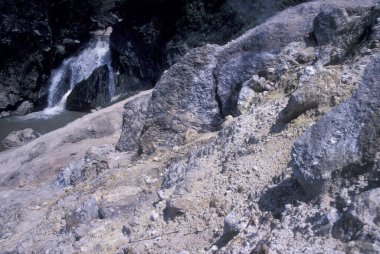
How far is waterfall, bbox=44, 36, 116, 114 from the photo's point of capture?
17.2m

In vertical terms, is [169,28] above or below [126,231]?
above

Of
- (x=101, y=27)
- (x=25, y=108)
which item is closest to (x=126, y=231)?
(x=25, y=108)

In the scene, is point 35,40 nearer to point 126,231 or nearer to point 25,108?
point 25,108

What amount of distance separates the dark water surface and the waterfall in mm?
682

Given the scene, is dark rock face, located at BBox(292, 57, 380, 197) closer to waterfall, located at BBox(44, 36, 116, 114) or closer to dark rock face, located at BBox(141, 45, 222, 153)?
dark rock face, located at BBox(141, 45, 222, 153)

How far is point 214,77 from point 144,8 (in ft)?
37.3

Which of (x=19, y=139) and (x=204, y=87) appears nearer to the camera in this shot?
(x=204, y=87)

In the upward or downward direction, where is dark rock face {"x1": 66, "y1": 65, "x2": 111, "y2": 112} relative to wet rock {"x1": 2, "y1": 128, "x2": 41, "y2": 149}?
upward

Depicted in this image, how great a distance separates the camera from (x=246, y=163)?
3.41 metres

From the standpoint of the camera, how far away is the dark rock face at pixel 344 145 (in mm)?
2422

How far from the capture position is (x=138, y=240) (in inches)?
128

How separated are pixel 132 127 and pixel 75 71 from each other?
11.8 meters

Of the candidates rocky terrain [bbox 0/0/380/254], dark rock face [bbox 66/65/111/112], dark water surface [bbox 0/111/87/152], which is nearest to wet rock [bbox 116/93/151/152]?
rocky terrain [bbox 0/0/380/254]

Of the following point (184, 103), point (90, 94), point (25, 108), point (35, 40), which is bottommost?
point (25, 108)
